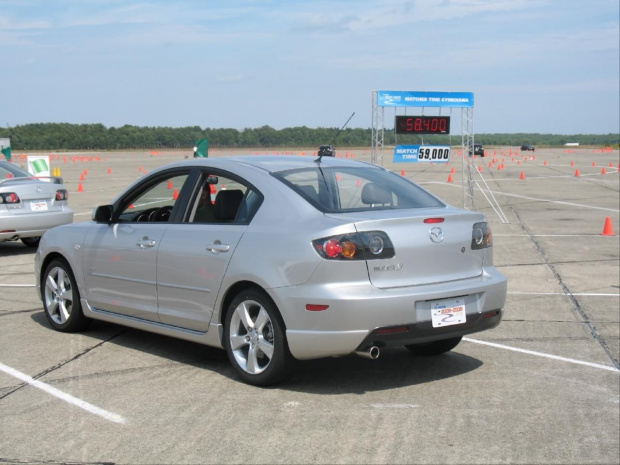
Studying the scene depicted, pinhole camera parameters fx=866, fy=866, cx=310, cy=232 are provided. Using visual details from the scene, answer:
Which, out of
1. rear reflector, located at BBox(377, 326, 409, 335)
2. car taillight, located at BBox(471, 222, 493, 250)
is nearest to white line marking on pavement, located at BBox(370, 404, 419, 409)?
rear reflector, located at BBox(377, 326, 409, 335)

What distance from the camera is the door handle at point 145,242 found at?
6.65 metres

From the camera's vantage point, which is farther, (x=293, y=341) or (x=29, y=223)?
(x=29, y=223)

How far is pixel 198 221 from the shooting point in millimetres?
6465

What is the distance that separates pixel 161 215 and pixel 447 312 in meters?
2.51

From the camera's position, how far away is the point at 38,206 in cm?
1343

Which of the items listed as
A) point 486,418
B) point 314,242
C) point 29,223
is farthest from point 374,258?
point 29,223

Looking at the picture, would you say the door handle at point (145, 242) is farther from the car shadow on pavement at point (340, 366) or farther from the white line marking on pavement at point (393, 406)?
the white line marking on pavement at point (393, 406)

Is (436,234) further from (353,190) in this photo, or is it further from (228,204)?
(228,204)

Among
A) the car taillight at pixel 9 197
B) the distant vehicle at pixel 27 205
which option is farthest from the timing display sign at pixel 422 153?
the car taillight at pixel 9 197

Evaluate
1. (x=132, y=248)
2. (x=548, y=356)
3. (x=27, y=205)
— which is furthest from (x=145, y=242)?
(x=27, y=205)

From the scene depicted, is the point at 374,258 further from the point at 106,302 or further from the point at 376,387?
the point at 106,302

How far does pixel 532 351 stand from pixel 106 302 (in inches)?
139

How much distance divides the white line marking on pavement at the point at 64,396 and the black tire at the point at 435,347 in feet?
8.14

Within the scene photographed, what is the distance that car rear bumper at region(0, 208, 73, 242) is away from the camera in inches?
509
